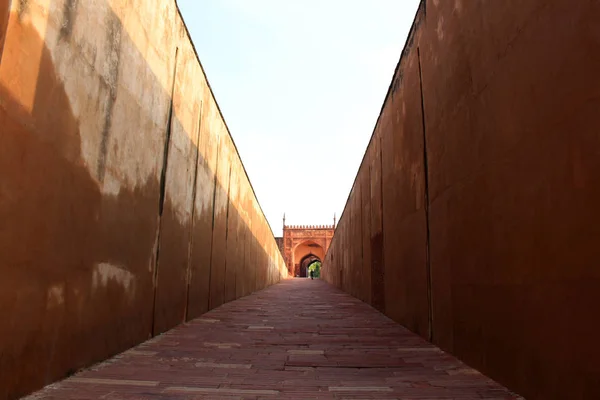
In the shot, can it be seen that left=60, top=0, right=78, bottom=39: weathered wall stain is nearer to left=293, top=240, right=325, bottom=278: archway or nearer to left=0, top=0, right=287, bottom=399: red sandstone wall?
left=0, top=0, right=287, bottom=399: red sandstone wall

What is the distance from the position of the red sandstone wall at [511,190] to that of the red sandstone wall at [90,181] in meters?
2.89

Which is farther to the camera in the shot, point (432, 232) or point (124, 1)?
point (432, 232)

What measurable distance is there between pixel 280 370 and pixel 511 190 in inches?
82.4

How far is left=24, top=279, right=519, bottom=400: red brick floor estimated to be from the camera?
2580 mm

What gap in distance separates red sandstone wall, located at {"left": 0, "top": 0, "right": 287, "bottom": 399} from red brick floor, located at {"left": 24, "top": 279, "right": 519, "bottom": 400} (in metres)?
0.32

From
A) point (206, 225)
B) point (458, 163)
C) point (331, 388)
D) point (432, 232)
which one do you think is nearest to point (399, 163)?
point (432, 232)

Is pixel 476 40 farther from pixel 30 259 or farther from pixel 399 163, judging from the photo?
pixel 30 259

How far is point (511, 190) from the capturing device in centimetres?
264

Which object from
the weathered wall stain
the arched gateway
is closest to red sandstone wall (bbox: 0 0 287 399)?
the weathered wall stain

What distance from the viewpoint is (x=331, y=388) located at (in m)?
2.72

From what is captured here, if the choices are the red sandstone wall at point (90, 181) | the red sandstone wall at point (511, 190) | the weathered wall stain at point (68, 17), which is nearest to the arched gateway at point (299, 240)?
the red sandstone wall at point (90, 181)

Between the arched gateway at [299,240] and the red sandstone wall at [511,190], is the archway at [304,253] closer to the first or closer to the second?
the arched gateway at [299,240]

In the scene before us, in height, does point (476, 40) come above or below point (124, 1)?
below

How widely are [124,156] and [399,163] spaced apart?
3804 millimetres
